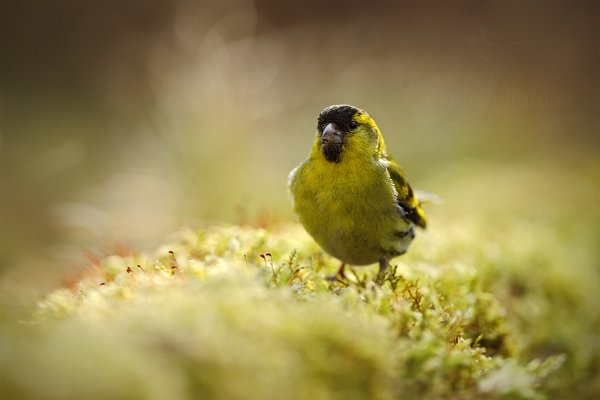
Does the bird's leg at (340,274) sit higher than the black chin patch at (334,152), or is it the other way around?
the black chin patch at (334,152)

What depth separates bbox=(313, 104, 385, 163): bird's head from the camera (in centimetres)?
320

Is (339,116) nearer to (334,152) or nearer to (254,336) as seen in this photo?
(334,152)

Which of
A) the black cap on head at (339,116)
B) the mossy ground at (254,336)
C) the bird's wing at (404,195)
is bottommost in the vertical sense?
the mossy ground at (254,336)

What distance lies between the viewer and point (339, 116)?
3234mm

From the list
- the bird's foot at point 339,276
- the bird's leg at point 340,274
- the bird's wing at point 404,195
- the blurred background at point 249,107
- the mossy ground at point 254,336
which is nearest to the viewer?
the mossy ground at point 254,336

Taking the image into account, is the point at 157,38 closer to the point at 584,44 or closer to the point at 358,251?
the point at 584,44

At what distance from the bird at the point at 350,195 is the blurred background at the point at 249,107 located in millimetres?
904

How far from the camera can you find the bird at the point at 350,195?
10.2 ft

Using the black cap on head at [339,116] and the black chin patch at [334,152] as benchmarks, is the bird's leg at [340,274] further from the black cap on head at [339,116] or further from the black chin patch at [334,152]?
the black cap on head at [339,116]

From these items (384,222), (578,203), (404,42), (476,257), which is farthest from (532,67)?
(384,222)

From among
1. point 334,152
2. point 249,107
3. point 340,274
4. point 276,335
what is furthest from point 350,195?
point 249,107

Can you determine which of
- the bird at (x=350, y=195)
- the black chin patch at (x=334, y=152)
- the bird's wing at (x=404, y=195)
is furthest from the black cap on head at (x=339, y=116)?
the bird's wing at (x=404, y=195)

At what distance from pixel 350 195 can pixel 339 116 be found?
49cm

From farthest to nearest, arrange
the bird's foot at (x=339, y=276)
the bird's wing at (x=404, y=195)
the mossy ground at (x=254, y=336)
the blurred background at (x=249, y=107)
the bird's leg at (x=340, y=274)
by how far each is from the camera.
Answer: the blurred background at (x=249, y=107)
the bird's wing at (x=404, y=195)
the bird's leg at (x=340, y=274)
the bird's foot at (x=339, y=276)
the mossy ground at (x=254, y=336)
